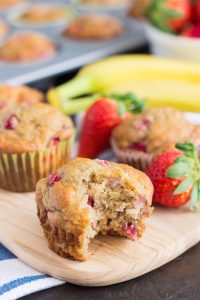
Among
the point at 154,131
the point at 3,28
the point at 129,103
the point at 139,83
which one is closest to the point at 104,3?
the point at 3,28

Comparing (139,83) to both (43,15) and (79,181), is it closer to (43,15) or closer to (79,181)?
(79,181)

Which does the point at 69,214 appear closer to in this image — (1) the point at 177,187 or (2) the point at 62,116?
(1) the point at 177,187

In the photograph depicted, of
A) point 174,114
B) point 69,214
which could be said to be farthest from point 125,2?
point 69,214

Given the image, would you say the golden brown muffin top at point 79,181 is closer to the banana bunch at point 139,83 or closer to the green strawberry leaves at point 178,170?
the green strawberry leaves at point 178,170

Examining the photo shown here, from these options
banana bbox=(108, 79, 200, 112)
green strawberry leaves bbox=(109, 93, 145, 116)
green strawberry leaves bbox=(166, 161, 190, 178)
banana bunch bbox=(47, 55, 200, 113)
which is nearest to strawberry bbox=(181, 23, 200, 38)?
banana bunch bbox=(47, 55, 200, 113)

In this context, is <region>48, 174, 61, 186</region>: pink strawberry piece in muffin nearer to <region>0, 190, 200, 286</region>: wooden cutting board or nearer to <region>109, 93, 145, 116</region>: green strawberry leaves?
<region>0, 190, 200, 286</region>: wooden cutting board

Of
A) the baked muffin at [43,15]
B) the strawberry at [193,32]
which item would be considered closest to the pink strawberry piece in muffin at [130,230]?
the strawberry at [193,32]
